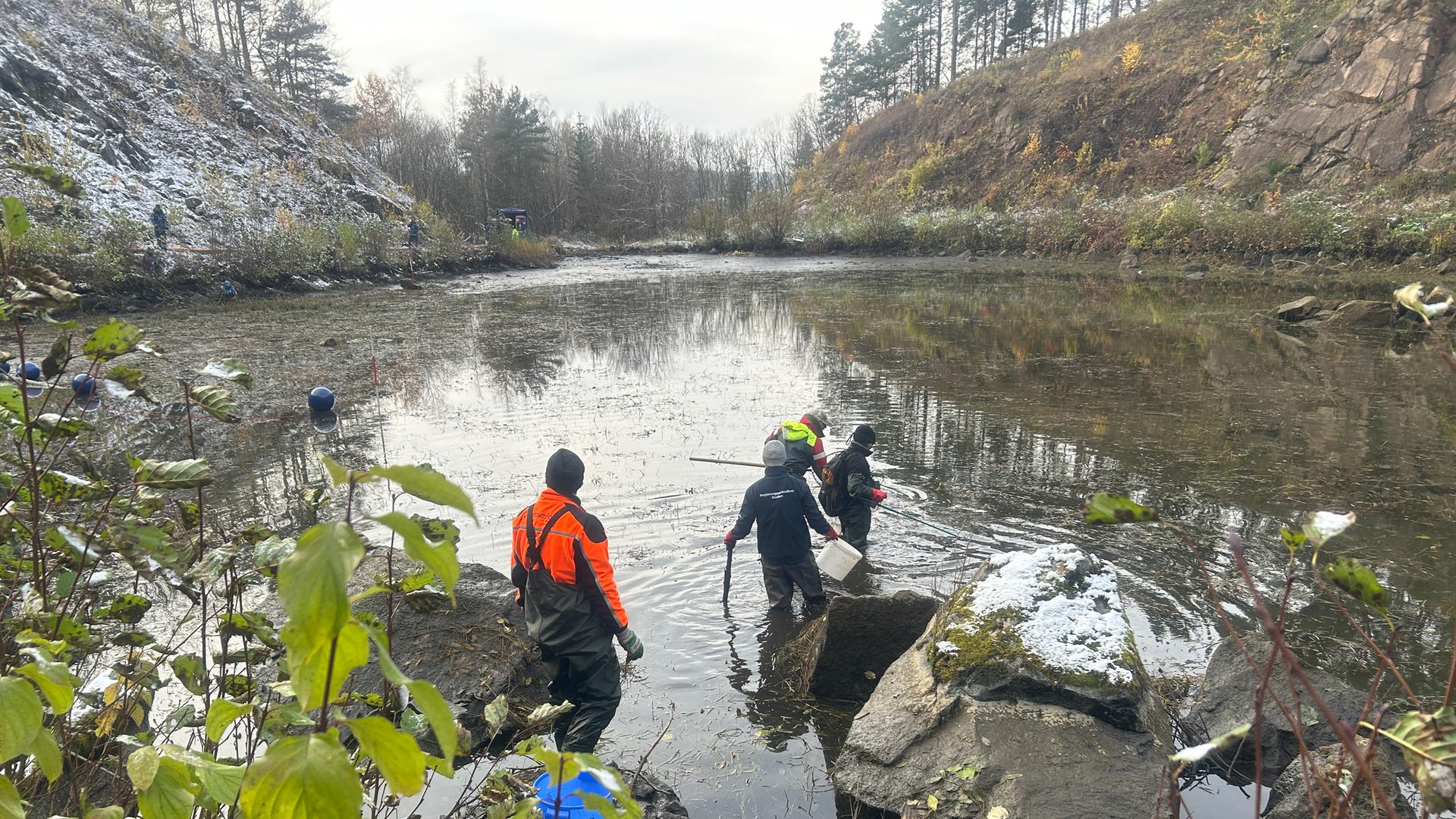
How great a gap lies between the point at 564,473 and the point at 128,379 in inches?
104

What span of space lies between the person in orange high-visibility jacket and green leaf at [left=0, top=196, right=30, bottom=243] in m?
2.95

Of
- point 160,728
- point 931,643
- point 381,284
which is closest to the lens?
point 160,728

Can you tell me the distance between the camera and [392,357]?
16.7 meters

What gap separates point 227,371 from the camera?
1876 millimetres

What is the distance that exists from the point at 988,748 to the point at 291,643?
12.2 feet

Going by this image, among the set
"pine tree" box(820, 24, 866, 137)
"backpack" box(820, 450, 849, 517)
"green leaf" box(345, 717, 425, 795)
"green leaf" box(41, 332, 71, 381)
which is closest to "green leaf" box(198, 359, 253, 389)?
"green leaf" box(41, 332, 71, 381)

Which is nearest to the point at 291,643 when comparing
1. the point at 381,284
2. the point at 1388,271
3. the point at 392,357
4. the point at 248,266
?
the point at 392,357

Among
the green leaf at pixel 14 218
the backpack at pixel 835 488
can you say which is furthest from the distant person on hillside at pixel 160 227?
the green leaf at pixel 14 218

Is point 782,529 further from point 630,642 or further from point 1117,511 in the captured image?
point 1117,511

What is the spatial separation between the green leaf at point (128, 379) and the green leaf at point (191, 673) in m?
0.68

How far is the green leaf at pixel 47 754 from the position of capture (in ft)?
4.04

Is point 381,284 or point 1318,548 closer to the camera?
point 1318,548

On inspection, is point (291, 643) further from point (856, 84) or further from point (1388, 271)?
point (856, 84)

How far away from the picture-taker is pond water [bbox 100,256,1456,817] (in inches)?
223
